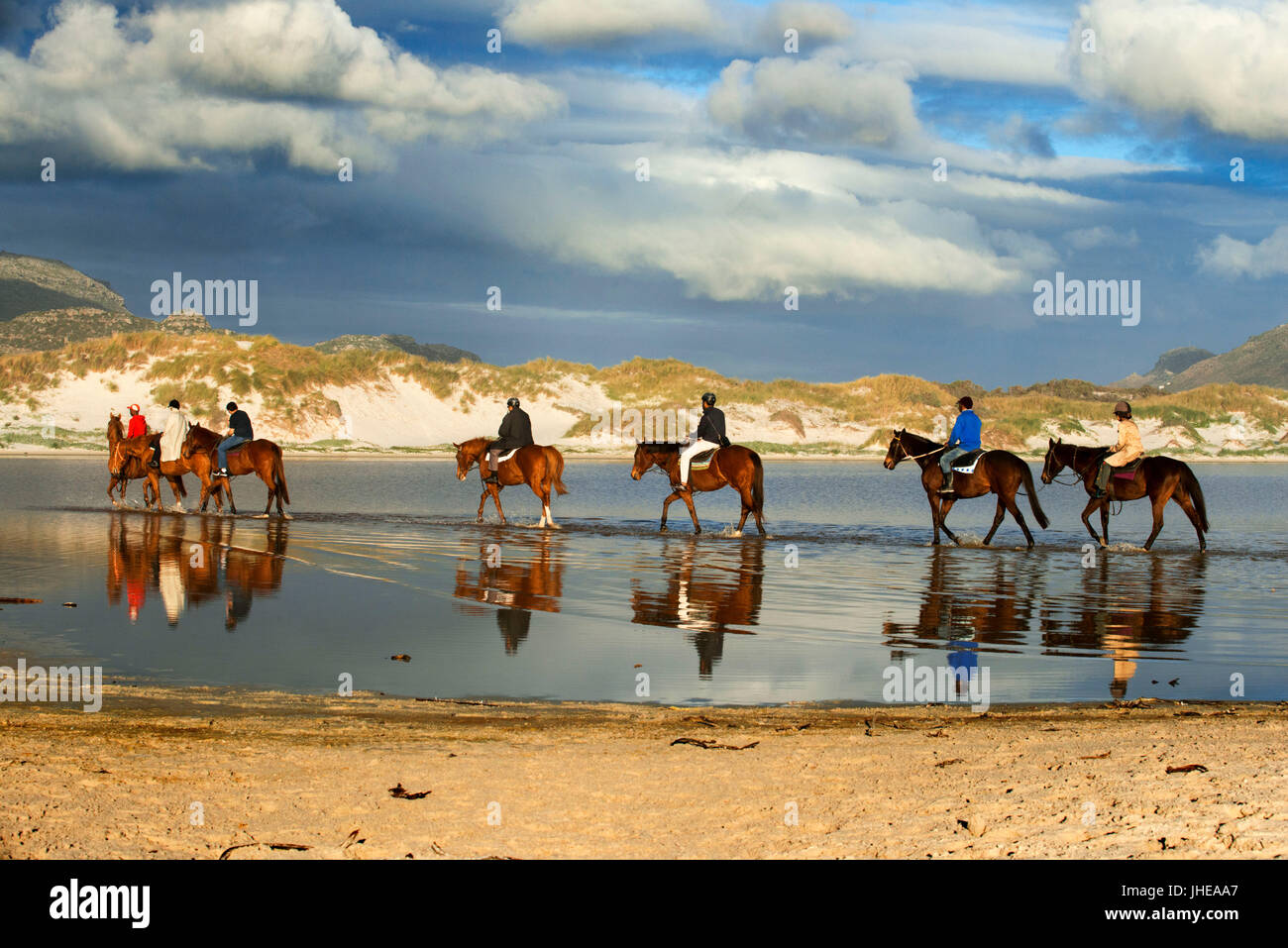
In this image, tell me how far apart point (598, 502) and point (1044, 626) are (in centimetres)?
2235

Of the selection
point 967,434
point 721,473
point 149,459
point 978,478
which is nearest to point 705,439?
point 721,473

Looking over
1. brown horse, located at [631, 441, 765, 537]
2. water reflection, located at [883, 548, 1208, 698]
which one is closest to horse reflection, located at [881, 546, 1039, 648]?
water reflection, located at [883, 548, 1208, 698]

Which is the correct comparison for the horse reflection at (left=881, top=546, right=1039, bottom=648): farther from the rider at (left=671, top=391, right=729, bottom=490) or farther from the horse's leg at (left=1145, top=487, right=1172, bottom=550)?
the rider at (left=671, top=391, right=729, bottom=490)

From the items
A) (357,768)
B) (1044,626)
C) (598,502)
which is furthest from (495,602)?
(598,502)

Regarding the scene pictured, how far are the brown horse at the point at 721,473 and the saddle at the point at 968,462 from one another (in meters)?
3.80

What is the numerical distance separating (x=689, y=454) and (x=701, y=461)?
0.32m

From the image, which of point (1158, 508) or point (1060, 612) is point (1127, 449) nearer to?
point (1158, 508)

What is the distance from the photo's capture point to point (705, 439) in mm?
23719

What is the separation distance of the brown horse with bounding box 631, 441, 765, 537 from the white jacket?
11406 millimetres

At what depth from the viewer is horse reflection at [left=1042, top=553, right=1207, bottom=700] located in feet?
37.1

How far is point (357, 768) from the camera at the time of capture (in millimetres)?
6477

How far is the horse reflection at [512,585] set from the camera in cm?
1230
